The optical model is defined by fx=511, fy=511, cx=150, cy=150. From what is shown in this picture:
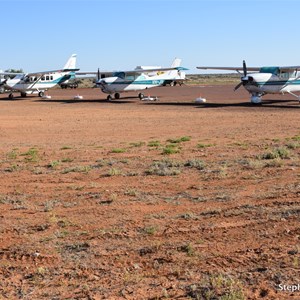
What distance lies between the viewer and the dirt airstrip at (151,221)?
5094 millimetres

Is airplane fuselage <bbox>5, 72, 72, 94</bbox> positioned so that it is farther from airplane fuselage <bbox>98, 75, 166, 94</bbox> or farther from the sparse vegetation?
the sparse vegetation

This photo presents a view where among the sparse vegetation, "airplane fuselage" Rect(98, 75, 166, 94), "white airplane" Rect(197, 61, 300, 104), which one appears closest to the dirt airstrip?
the sparse vegetation

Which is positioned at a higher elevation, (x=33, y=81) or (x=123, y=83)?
(x=33, y=81)

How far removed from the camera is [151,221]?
7.39 metres

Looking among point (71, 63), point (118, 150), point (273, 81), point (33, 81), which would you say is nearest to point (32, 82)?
point (33, 81)

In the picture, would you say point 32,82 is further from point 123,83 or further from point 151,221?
point 151,221

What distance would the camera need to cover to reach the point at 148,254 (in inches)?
234

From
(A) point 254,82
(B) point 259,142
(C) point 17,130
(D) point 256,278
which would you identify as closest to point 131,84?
(A) point 254,82

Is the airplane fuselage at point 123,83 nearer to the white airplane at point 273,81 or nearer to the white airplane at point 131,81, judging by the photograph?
the white airplane at point 131,81

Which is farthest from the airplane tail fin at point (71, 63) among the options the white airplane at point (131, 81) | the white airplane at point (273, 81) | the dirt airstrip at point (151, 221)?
the dirt airstrip at point (151, 221)

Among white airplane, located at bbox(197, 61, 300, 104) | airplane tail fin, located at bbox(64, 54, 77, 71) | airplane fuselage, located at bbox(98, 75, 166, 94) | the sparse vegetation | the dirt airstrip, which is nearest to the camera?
the dirt airstrip

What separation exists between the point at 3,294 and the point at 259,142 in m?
12.3

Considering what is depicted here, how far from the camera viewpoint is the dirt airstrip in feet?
16.7

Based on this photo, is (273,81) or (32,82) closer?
(273,81)
